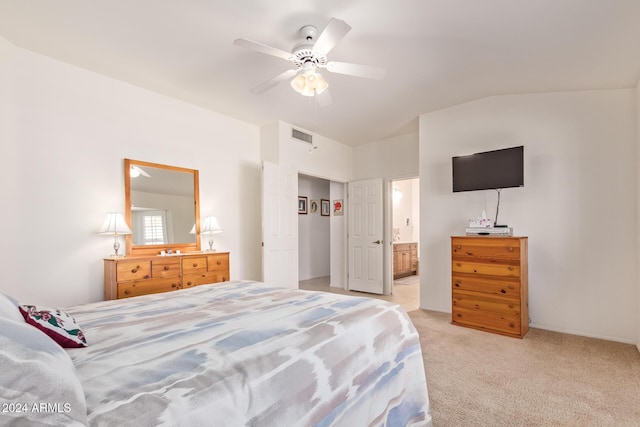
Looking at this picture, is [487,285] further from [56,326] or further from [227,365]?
[56,326]

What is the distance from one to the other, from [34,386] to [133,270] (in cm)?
259

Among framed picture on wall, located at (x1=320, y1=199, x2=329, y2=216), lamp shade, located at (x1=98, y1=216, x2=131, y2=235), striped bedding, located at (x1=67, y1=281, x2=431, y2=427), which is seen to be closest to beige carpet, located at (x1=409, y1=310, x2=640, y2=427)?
striped bedding, located at (x1=67, y1=281, x2=431, y2=427)

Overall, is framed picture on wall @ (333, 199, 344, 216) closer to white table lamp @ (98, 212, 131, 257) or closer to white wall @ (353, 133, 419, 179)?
white wall @ (353, 133, 419, 179)

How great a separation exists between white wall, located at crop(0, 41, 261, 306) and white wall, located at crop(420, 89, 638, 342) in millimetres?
3842

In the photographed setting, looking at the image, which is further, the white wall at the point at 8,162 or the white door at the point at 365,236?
the white door at the point at 365,236

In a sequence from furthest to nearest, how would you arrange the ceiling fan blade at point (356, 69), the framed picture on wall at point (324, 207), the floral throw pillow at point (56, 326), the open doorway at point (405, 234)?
the framed picture on wall at point (324, 207) < the open doorway at point (405, 234) < the ceiling fan blade at point (356, 69) < the floral throw pillow at point (56, 326)

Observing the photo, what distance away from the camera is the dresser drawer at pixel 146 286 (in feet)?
9.50

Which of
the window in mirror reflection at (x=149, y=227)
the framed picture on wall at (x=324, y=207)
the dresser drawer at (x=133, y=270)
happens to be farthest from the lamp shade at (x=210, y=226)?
the framed picture on wall at (x=324, y=207)

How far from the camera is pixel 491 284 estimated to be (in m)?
3.35

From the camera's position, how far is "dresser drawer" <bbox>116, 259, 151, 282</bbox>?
287 centimetres

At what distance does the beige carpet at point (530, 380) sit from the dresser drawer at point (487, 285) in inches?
17.3

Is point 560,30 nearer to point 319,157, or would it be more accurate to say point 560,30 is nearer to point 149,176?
point 319,157

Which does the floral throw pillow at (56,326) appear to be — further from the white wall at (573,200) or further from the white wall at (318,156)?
the white wall at (573,200)

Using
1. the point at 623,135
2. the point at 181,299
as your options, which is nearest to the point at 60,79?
the point at 181,299
